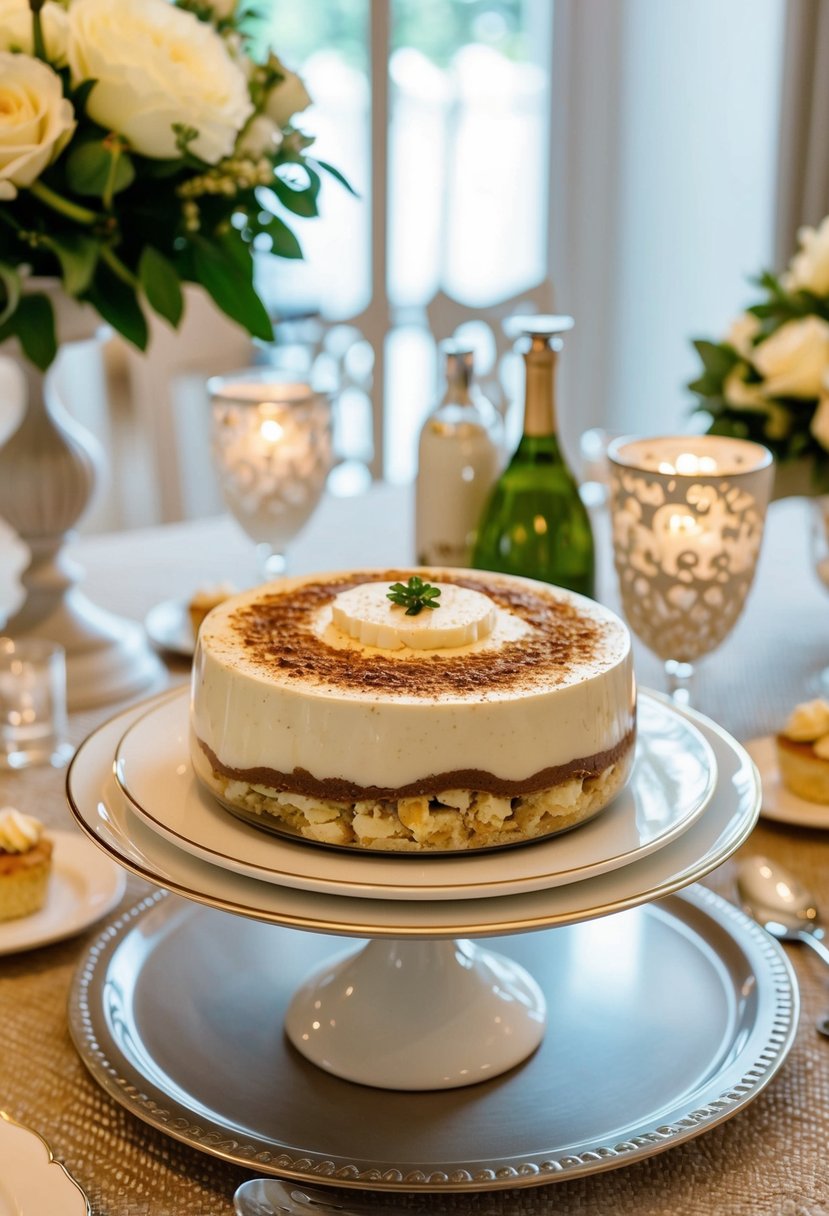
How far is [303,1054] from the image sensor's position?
83cm

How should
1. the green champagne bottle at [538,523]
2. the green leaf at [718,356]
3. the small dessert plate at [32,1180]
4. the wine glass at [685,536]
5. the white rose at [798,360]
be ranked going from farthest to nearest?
the green leaf at [718,356], the white rose at [798,360], the green champagne bottle at [538,523], the wine glass at [685,536], the small dessert plate at [32,1180]

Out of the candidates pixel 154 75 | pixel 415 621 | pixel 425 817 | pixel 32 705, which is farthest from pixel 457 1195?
pixel 154 75

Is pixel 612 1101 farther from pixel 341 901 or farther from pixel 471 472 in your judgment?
pixel 471 472

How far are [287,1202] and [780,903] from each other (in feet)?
1.51

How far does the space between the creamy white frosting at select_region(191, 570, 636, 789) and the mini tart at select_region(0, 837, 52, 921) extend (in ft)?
0.84

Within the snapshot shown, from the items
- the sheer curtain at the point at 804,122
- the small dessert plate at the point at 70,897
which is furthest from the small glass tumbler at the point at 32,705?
the sheer curtain at the point at 804,122

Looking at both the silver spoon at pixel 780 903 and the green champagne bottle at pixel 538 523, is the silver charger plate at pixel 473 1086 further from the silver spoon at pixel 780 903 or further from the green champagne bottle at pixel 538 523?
the green champagne bottle at pixel 538 523

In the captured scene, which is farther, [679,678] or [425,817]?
[679,678]

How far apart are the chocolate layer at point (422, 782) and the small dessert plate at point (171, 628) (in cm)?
69

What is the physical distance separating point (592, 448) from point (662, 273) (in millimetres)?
2368

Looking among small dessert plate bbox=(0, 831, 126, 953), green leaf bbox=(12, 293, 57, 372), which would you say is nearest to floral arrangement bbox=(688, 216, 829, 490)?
green leaf bbox=(12, 293, 57, 372)

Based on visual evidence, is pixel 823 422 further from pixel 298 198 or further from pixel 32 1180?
pixel 32 1180

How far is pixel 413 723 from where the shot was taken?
704mm

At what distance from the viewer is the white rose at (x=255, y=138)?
1.28m
